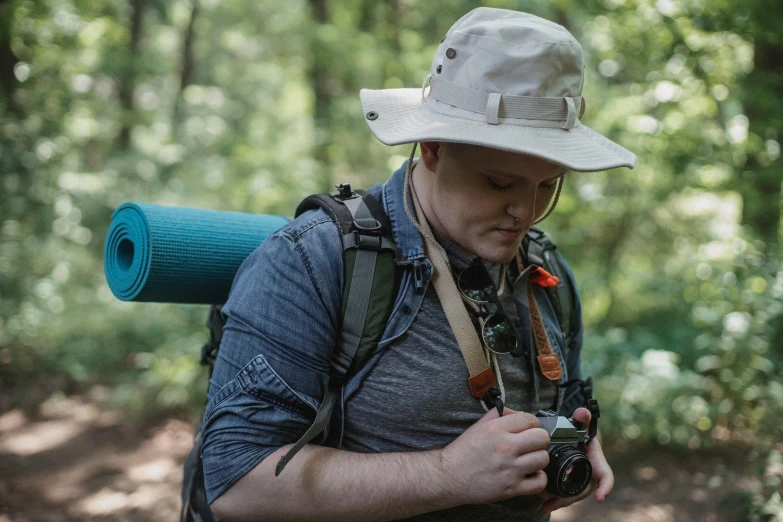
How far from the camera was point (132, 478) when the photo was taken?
5012 mm

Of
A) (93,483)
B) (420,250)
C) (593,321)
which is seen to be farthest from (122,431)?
(420,250)

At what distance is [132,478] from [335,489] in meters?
4.17

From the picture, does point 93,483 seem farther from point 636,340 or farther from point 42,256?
point 636,340

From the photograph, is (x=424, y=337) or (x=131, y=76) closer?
(x=424, y=337)

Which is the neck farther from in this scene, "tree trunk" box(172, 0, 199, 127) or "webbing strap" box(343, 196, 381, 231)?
"tree trunk" box(172, 0, 199, 127)

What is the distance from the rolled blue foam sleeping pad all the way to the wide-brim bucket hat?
23.3 inches

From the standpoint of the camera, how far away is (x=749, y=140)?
4852 mm

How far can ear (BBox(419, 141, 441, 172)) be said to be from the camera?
5.66 ft

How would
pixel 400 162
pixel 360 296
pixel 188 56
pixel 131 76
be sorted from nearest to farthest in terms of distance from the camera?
pixel 360 296, pixel 400 162, pixel 131 76, pixel 188 56

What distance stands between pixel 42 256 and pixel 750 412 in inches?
297

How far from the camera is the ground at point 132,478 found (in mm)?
4430

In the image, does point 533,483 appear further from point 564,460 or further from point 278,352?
point 278,352

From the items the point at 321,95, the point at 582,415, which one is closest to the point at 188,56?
the point at 321,95


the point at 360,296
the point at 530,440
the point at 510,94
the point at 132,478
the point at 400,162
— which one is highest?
the point at 510,94
